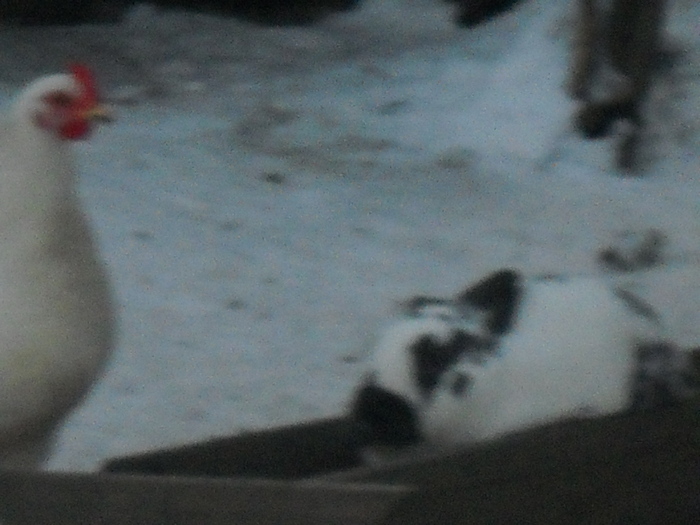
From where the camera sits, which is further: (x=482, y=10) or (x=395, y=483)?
(x=482, y=10)

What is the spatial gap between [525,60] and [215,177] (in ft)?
6.61

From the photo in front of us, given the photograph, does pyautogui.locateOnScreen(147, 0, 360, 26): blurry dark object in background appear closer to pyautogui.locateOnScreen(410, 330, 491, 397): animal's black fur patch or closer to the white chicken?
pyautogui.locateOnScreen(410, 330, 491, 397): animal's black fur patch

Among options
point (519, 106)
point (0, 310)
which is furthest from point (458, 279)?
point (0, 310)

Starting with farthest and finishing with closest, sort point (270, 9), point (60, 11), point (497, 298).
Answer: point (270, 9)
point (60, 11)
point (497, 298)

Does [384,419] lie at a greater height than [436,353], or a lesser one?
lesser

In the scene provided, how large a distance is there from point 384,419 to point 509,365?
35cm

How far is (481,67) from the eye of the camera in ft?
24.0

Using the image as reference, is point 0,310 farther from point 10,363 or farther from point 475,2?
point 475,2

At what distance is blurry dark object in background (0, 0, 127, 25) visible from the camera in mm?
7941

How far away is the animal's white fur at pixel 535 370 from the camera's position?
9.59ft

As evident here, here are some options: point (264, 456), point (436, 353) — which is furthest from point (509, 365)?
point (264, 456)

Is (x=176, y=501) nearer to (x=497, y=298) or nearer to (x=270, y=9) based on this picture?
(x=497, y=298)

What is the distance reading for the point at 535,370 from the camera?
3031 millimetres

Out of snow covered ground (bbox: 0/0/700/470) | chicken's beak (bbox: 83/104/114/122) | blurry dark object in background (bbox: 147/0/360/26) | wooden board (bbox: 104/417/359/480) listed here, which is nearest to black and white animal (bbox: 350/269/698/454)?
wooden board (bbox: 104/417/359/480)
